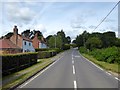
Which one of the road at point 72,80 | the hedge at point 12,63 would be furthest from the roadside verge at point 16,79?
the hedge at point 12,63

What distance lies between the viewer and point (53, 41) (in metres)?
122

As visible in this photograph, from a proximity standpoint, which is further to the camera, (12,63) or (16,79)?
(12,63)

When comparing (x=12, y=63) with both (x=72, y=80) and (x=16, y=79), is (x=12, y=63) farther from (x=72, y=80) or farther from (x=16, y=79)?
(x=72, y=80)

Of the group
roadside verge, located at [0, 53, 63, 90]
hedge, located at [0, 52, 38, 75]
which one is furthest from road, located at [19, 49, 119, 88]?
hedge, located at [0, 52, 38, 75]

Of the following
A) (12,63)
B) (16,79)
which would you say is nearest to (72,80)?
(16,79)

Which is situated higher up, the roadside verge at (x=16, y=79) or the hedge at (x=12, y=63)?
the hedge at (x=12, y=63)

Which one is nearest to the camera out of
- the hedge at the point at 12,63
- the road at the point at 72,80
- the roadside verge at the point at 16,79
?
the roadside verge at the point at 16,79

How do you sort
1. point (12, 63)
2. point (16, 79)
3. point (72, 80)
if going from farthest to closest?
point (12, 63), point (16, 79), point (72, 80)

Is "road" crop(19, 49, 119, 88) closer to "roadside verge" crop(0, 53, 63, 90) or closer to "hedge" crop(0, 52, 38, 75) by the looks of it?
"roadside verge" crop(0, 53, 63, 90)

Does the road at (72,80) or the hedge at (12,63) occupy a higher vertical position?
the hedge at (12,63)

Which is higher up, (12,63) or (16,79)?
(12,63)

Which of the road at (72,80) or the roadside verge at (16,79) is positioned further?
the road at (72,80)

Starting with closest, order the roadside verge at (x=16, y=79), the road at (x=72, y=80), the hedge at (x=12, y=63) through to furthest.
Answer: the roadside verge at (x=16, y=79), the road at (x=72, y=80), the hedge at (x=12, y=63)

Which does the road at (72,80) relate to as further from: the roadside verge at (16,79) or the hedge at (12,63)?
the hedge at (12,63)
